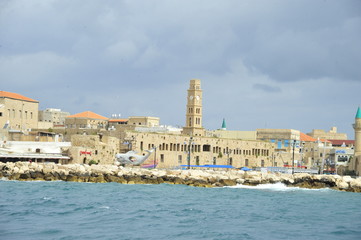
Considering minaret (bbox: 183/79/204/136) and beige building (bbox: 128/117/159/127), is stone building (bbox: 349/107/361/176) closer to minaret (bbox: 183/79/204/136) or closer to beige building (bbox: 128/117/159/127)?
minaret (bbox: 183/79/204/136)

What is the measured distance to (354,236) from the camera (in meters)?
25.3

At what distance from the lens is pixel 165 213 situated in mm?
30031

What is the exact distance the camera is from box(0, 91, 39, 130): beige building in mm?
65688

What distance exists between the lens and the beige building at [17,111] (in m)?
65.7

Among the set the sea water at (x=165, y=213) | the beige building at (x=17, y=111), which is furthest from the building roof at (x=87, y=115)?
the sea water at (x=165, y=213)

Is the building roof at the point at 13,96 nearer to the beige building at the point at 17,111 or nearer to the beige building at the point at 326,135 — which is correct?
the beige building at the point at 17,111

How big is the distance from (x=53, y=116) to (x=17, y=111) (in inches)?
1072

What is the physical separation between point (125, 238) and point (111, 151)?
36.5 m

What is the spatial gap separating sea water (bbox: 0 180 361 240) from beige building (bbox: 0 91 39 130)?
23.4 meters

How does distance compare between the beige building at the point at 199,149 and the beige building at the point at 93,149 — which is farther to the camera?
the beige building at the point at 199,149

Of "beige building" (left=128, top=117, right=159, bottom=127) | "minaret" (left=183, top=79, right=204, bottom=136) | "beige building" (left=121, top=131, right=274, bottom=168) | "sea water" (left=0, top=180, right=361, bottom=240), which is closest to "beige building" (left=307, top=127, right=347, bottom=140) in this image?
"beige building" (left=121, top=131, right=274, bottom=168)

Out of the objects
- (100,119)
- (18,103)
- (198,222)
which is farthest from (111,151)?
(198,222)

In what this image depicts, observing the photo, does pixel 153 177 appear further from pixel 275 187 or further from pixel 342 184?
pixel 342 184

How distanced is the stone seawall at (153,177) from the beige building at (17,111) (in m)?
16.6
